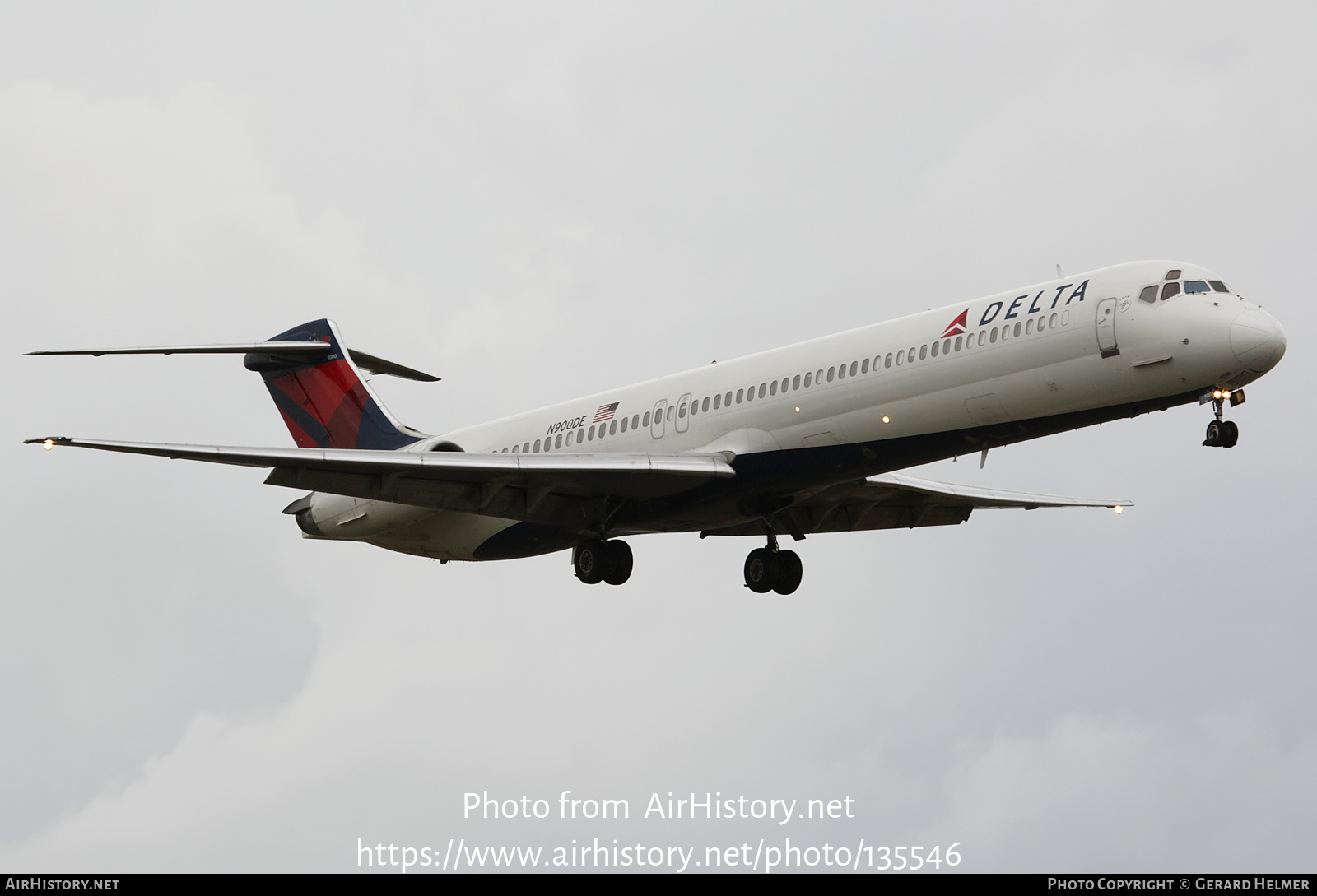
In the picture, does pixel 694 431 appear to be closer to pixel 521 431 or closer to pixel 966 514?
pixel 521 431

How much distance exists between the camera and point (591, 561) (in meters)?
27.3

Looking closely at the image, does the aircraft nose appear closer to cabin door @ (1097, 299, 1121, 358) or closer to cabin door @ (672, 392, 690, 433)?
cabin door @ (1097, 299, 1121, 358)

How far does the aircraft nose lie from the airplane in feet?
0.09

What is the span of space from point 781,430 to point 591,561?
433 centimetres

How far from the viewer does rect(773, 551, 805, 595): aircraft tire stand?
2900 centimetres

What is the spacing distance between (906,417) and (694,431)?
401 centimetres

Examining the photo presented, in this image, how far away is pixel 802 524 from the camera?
29.6 meters

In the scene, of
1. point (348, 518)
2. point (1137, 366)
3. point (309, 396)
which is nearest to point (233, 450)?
point (348, 518)

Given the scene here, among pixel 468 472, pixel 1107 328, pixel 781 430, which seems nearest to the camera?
pixel 1107 328

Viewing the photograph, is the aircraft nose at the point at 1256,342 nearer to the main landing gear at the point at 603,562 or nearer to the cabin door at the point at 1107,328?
the cabin door at the point at 1107,328

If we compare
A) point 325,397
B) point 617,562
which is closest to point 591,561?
point 617,562

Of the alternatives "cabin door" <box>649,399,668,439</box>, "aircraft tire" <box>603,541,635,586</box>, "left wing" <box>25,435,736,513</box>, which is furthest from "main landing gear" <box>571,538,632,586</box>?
"cabin door" <box>649,399,668,439</box>

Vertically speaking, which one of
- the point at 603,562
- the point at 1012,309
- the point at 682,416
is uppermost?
the point at 1012,309

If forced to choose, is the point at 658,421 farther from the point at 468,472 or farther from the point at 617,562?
the point at 468,472
